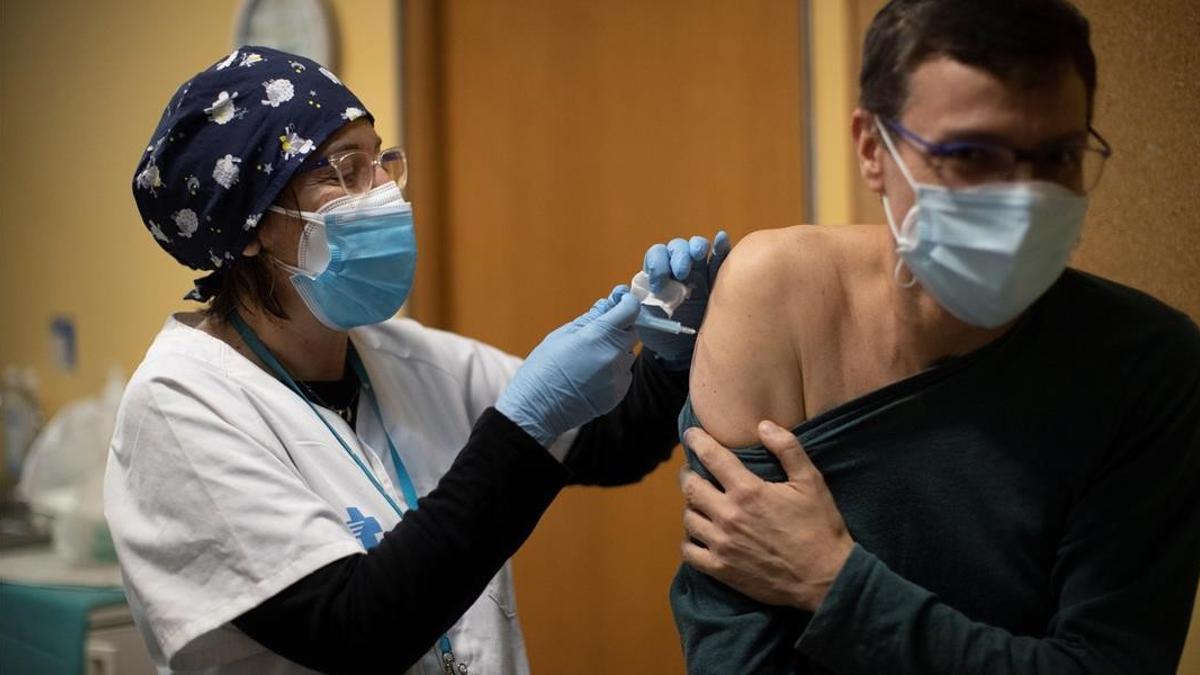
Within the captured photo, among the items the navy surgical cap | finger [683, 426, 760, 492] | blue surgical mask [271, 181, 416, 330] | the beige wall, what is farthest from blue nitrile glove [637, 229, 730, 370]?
the beige wall

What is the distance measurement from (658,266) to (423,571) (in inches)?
17.6

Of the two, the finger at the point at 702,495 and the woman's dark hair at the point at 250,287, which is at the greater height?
the woman's dark hair at the point at 250,287

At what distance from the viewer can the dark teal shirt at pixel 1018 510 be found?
990 mm

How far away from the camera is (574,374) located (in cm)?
128

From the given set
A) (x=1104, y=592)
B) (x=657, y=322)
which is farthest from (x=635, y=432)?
(x=1104, y=592)

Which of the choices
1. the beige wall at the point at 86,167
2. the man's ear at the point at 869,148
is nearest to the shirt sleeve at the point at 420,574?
the man's ear at the point at 869,148

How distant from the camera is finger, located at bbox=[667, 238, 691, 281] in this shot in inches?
49.5

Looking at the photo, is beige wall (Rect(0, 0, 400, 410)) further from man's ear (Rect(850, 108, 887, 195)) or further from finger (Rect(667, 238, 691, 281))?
man's ear (Rect(850, 108, 887, 195))

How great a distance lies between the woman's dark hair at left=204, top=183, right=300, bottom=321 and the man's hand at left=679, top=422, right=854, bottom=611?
26.2 inches

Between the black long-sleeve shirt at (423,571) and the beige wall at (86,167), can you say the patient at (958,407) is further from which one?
the beige wall at (86,167)

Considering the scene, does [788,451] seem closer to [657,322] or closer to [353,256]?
A: [657,322]

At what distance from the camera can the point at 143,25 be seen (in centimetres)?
277

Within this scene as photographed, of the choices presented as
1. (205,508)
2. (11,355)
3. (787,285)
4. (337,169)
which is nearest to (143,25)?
(11,355)

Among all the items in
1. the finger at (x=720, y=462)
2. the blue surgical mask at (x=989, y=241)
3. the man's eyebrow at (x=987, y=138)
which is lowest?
the finger at (x=720, y=462)
